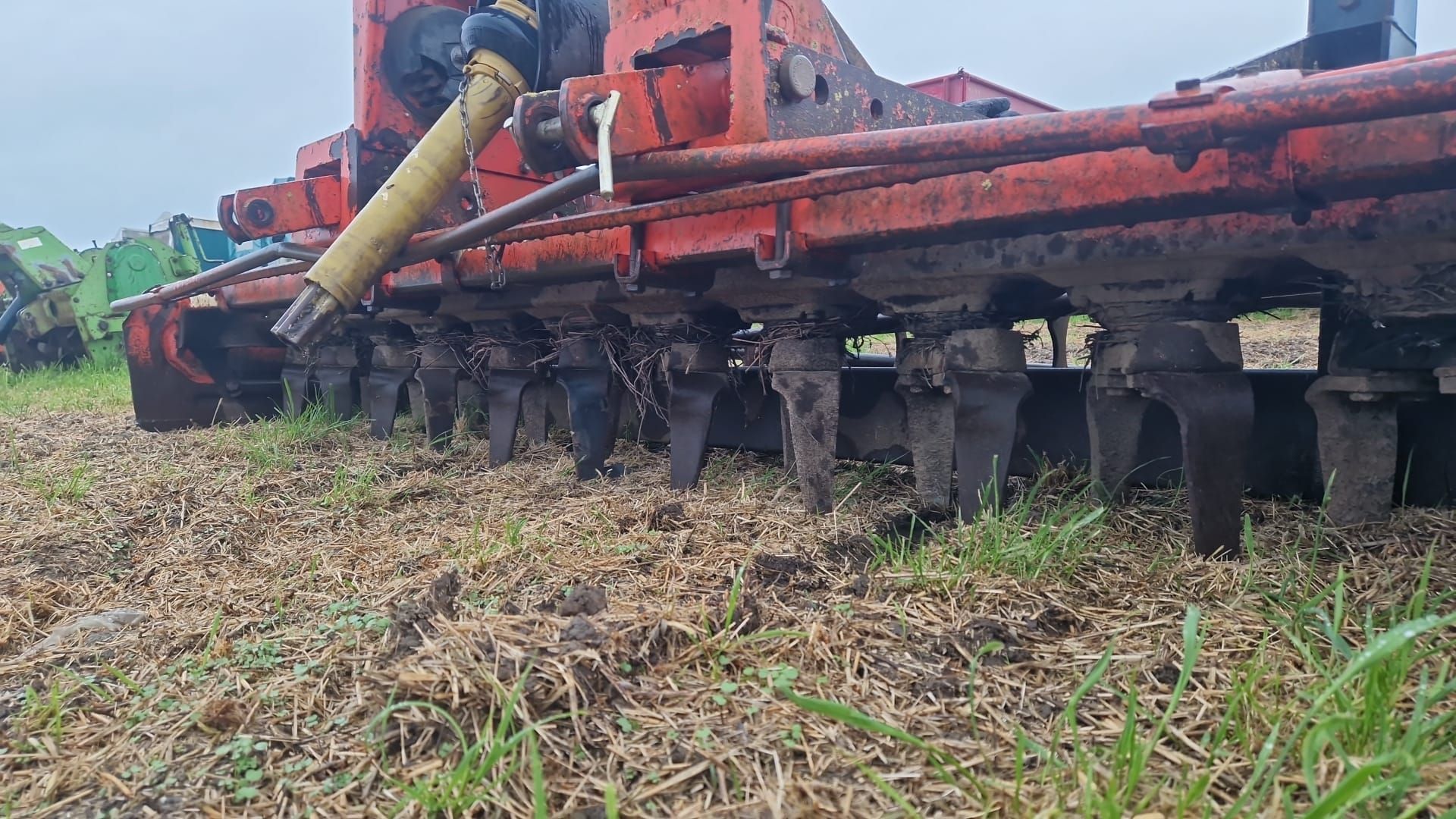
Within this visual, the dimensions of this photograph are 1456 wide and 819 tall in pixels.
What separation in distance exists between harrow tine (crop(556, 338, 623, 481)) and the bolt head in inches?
41.5

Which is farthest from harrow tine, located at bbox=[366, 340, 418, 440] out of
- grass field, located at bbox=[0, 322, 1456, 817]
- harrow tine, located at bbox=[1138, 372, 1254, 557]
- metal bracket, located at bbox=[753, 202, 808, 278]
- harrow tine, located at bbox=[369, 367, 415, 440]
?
harrow tine, located at bbox=[1138, 372, 1254, 557]

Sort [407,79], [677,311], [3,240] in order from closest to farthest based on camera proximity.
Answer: [677,311]
[407,79]
[3,240]

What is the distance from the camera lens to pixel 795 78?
1922 mm

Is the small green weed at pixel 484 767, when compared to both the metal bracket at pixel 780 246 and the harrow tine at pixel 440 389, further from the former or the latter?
the harrow tine at pixel 440 389

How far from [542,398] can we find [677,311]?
2.69 feet

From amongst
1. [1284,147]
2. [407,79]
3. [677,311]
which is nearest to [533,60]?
[677,311]

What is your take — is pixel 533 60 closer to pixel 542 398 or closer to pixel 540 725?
pixel 542 398

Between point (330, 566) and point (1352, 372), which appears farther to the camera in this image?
point (330, 566)

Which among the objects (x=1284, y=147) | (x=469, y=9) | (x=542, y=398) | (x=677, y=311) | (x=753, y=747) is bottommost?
(x=753, y=747)

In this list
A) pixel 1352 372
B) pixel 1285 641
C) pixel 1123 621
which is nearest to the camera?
pixel 1285 641

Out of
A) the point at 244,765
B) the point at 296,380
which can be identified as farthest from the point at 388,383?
the point at 244,765

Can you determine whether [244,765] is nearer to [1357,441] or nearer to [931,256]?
[931,256]

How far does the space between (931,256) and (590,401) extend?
121cm

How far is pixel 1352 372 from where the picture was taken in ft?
5.14
